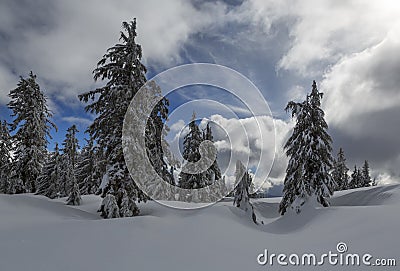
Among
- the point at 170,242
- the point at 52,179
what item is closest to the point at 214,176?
the point at 52,179

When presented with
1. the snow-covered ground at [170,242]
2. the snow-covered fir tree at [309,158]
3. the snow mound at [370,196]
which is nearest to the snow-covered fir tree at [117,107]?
the snow-covered ground at [170,242]

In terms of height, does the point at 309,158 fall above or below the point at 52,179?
above

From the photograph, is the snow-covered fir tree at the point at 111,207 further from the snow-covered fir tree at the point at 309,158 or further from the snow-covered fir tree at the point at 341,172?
the snow-covered fir tree at the point at 341,172

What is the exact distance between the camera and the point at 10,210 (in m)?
10.9

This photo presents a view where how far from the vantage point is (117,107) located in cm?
1388

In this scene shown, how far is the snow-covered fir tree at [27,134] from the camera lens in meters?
21.2

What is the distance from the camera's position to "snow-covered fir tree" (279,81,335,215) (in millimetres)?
17516

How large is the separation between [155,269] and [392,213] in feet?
29.5

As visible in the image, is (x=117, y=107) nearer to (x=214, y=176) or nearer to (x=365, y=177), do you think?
(x=214, y=176)

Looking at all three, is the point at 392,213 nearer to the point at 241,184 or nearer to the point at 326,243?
the point at 326,243

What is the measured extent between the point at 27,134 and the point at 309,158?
23.5 metres

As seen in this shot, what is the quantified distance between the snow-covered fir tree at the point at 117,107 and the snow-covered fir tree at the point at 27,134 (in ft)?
35.1

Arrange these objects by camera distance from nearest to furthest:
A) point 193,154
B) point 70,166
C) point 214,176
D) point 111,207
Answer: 1. point 111,207
2. point 70,166
3. point 193,154
4. point 214,176

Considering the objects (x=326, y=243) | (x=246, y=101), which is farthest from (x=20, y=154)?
(x=326, y=243)
